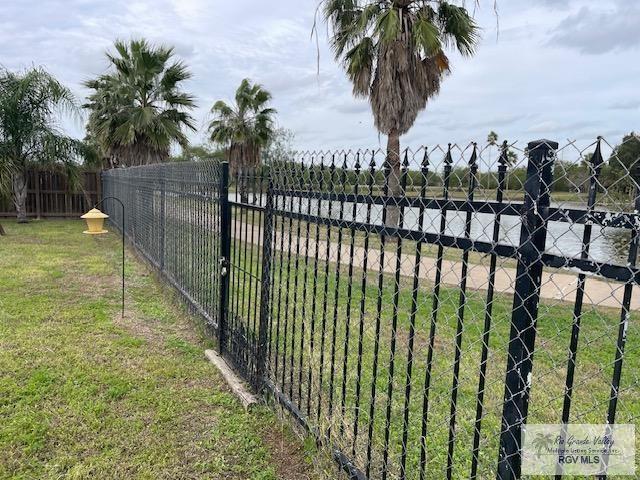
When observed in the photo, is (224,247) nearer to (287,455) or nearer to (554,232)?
(287,455)

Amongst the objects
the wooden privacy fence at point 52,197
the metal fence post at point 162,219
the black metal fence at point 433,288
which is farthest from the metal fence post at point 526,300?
the wooden privacy fence at point 52,197

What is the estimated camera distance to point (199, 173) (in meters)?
4.66

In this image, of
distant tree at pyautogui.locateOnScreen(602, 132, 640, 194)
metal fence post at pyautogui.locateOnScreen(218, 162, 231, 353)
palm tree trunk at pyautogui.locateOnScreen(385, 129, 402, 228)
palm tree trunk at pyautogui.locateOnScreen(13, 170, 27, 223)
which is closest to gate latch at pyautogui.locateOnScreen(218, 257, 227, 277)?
metal fence post at pyautogui.locateOnScreen(218, 162, 231, 353)

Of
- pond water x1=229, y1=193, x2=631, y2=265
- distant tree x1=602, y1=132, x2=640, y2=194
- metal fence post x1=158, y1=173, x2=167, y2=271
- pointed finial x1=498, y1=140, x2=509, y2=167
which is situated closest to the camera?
distant tree x1=602, y1=132, x2=640, y2=194

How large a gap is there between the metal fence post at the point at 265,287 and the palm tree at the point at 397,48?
308 inches

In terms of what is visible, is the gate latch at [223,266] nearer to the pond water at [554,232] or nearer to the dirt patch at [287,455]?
the dirt patch at [287,455]

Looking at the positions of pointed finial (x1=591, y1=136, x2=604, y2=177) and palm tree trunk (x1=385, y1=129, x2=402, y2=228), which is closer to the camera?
pointed finial (x1=591, y1=136, x2=604, y2=177)

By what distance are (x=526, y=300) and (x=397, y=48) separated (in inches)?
395

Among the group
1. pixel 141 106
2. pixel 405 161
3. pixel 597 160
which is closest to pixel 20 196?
pixel 141 106

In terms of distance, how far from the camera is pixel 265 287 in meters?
3.24

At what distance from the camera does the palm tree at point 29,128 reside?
13.4 metres

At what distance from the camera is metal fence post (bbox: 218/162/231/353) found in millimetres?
3899

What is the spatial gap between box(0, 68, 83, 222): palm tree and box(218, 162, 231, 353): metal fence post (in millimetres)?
12430

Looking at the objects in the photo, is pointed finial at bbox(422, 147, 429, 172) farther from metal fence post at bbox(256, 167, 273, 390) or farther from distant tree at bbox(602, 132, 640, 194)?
metal fence post at bbox(256, 167, 273, 390)
